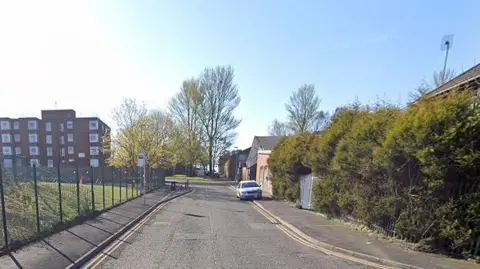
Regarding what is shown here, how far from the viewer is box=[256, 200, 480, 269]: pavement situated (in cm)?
700

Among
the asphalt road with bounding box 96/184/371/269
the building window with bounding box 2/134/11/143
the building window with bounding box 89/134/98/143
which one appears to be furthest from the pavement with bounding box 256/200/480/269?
the building window with bounding box 2/134/11/143

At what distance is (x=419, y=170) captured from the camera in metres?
8.21

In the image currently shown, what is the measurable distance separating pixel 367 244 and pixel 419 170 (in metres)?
2.39

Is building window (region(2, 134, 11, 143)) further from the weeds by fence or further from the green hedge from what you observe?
the green hedge

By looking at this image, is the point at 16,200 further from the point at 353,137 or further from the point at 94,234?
the point at 353,137

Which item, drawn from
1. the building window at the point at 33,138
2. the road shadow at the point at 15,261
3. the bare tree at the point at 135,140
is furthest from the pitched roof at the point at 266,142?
the building window at the point at 33,138

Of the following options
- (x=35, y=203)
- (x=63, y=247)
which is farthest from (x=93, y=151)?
(x=63, y=247)

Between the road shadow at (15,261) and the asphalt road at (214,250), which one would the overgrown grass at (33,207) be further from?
the asphalt road at (214,250)

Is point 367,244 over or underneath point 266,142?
underneath

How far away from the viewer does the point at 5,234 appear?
A: 25.1 ft

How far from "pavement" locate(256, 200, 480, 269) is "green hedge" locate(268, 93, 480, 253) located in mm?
512

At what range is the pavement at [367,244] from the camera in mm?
6996

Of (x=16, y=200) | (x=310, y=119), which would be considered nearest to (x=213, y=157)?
(x=310, y=119)

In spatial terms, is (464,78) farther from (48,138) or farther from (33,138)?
(33,138)
